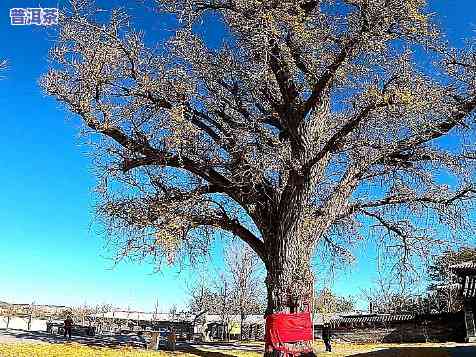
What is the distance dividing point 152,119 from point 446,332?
24926 millimetres

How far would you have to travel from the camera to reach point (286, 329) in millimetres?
12414

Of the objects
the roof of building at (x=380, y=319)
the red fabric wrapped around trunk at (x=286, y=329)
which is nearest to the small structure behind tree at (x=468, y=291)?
the roof of building at (x=380, y=319)

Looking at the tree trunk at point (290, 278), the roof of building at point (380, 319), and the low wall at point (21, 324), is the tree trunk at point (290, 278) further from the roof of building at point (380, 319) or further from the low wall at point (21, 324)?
the low wall at point (21, 324)

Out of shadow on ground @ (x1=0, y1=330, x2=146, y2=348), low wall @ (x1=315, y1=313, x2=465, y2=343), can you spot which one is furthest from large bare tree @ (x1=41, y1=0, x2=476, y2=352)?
low wall @ (x1=315, y1=313, x2=465, y2=343)

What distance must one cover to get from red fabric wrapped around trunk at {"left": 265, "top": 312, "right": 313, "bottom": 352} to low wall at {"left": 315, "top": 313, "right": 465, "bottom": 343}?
2009 cm

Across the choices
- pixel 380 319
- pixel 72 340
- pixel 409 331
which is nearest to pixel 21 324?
pixel 72 340

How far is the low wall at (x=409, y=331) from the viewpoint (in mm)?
30578

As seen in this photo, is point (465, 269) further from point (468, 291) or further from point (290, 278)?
point (290, 278)

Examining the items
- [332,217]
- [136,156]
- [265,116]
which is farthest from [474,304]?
[136,156]

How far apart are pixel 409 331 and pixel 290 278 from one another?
78.3ft

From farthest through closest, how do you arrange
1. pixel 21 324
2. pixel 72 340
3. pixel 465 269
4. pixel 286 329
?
pixel 21 324 → pixel 465 269 → pixel 72 340 → pixel 286 329

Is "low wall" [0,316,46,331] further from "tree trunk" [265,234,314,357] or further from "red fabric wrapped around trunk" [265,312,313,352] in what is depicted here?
"red fabric wrapped around trunk" [265,312,313,352]

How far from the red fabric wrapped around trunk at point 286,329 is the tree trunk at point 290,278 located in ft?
0.90

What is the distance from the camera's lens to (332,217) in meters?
14.5
